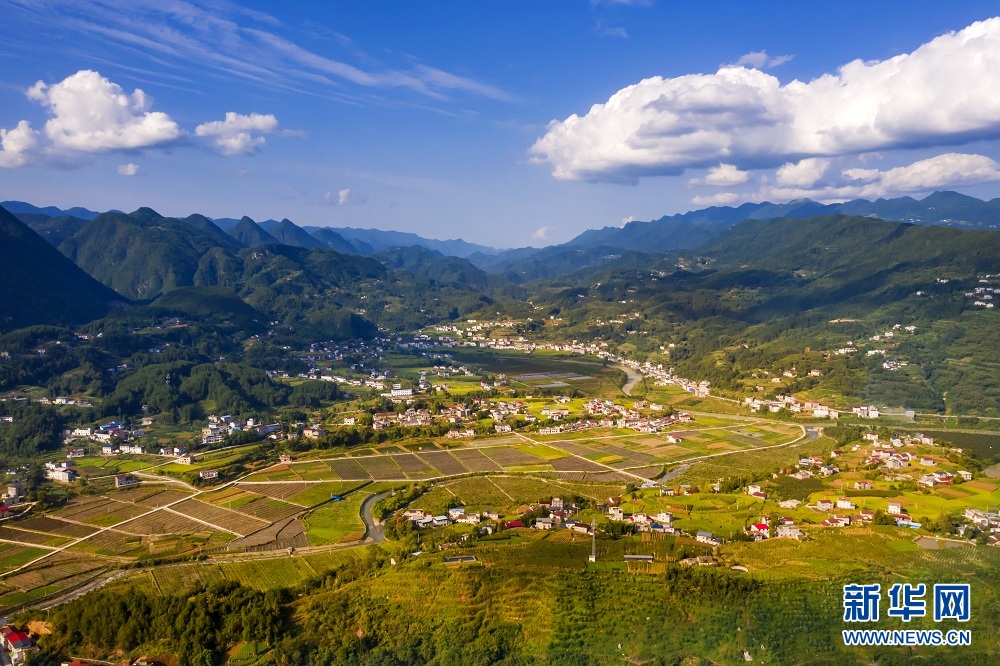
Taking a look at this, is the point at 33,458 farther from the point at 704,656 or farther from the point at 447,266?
the point at 447,266

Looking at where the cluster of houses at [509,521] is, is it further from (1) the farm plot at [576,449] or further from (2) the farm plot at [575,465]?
(1) the farm plot at [576,449]

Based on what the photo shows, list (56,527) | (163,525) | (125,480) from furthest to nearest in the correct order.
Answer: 1. (125,480)
2. (163,525)
3. (56,527)

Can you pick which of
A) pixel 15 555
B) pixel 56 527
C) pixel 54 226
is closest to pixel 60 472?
pixel 56 527

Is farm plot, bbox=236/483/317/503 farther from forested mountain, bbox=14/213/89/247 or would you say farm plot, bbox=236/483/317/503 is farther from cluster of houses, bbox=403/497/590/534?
forested mountain, bbox=14/213/89/247

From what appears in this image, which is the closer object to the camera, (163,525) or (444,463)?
(163,525)

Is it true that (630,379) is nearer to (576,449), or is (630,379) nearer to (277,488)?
(576,449)

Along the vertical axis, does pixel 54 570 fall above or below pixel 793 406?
below

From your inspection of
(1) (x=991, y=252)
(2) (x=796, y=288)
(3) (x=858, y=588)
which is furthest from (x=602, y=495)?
(2) (x=796, y=288)
